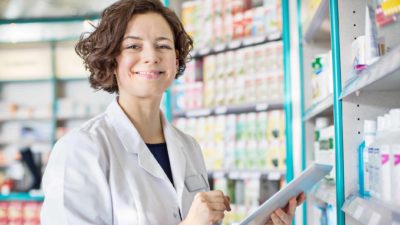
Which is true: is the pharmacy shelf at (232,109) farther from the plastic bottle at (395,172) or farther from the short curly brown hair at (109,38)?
the plastic bottle at (395,172)

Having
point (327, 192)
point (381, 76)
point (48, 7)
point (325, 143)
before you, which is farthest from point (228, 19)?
point (48, 7)

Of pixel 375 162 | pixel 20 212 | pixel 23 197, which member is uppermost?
pixel 375 162

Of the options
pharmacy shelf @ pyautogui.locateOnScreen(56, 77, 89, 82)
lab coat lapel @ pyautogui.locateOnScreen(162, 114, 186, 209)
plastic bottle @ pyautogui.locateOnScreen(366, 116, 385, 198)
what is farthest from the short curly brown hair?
pharmacy shelf @ pyautogui.locateOnScreen(56, 77, 89, 82)

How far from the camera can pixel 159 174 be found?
2.05 metres

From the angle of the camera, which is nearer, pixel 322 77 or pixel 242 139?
pixel 322 77

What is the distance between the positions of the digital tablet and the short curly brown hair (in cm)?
77

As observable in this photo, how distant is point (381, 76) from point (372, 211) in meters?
0.44

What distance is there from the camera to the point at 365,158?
203 cm

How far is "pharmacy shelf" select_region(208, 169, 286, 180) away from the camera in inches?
157

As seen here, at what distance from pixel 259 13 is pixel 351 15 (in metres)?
2.00

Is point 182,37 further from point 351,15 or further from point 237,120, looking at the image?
point 237,120

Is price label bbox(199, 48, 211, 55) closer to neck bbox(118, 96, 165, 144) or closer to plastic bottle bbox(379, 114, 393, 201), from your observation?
neck bbox(118, 96, 165, 144)

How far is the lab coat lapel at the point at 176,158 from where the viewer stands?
6.91 feet

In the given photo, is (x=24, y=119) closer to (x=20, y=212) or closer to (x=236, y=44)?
(x=20, y=212)
